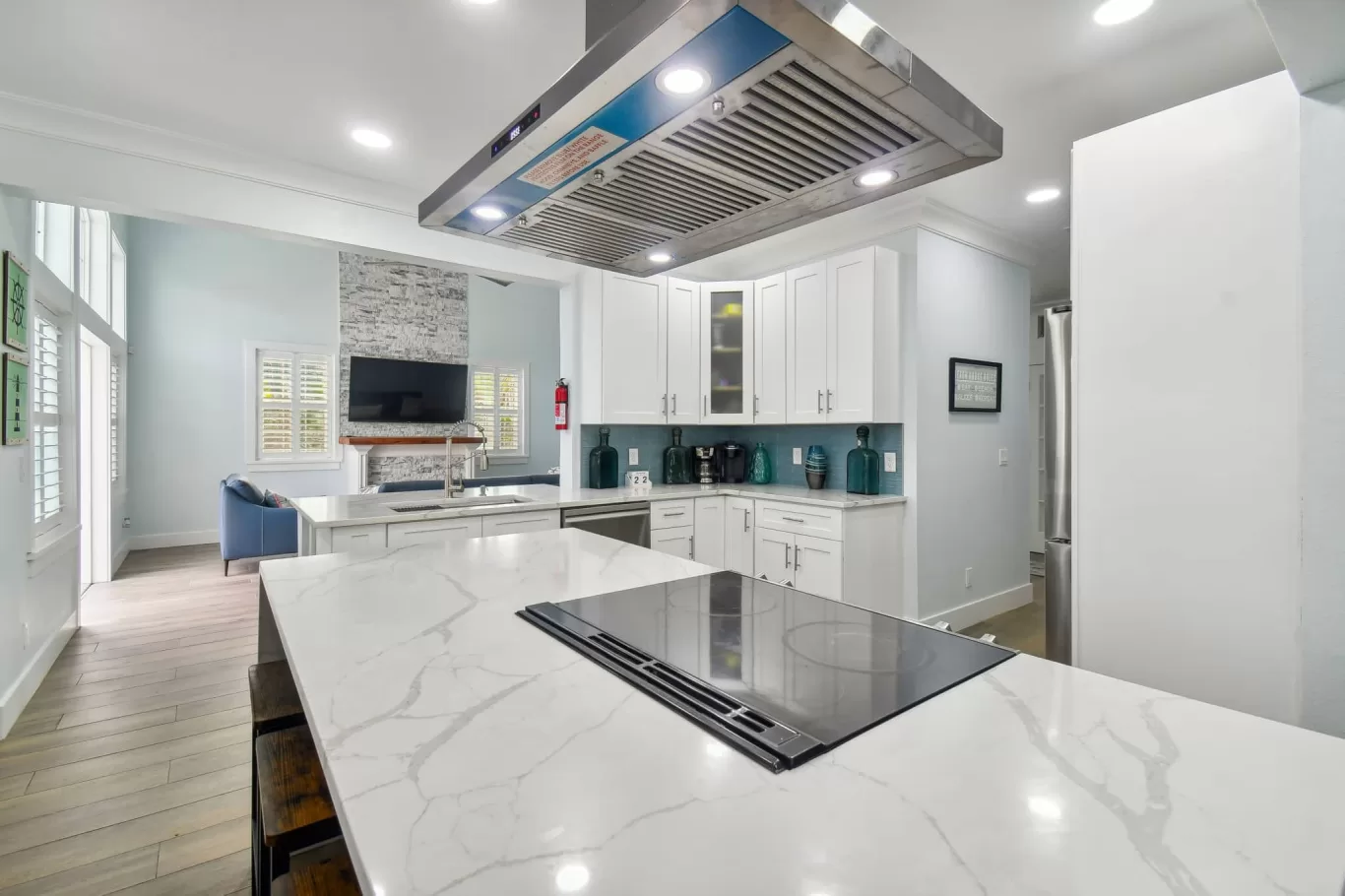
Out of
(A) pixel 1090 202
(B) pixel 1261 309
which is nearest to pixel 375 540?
(A) pixel 1090 202

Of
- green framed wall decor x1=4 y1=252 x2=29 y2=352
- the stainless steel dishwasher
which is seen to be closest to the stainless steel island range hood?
the stainless steel dishwasher

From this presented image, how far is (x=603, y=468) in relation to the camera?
13.1 ft

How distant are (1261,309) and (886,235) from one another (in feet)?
8.22

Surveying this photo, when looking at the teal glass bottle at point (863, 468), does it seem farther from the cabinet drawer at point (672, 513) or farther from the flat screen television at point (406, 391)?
the flat screen television at point (406, 391)

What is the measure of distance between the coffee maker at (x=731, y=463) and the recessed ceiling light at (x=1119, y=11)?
3.00m

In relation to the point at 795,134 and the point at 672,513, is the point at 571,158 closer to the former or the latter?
the point at 795,134

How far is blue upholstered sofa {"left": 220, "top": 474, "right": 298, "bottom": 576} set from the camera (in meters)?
5.27

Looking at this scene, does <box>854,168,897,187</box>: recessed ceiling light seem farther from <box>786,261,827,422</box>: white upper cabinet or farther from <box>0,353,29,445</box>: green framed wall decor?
<box>0,353,29,445</box>: green framed wall decor

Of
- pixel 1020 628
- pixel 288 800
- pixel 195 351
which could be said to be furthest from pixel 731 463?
pixel 195 351

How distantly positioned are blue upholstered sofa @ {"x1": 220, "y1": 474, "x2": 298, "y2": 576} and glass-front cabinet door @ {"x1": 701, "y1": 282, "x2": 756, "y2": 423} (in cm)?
400

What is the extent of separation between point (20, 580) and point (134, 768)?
1.20 metres

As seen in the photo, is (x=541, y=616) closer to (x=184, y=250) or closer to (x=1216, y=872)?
(x=1216, y=872)

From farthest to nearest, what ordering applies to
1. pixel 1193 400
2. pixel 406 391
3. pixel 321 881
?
pixel 406 391 < pixel 1193 400 < pixel 321 881

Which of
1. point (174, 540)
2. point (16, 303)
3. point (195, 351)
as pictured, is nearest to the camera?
point (16, 303)
